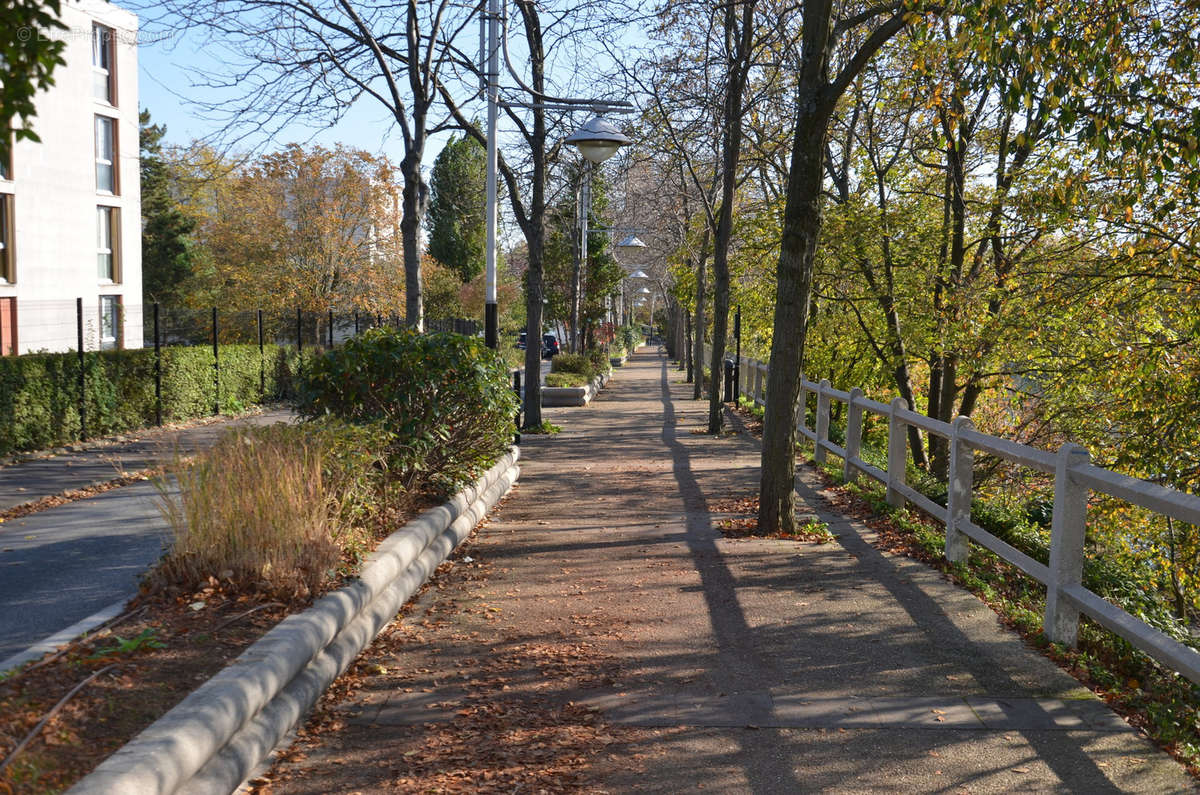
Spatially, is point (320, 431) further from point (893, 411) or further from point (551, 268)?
point (551, 268)

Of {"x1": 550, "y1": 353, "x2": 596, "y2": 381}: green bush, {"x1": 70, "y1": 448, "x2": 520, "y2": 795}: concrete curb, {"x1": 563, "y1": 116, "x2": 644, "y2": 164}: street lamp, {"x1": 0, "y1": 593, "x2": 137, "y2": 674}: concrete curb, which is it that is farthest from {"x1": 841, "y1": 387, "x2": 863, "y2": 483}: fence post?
{"x1": 550, "y1": 353, "x2": 596, "y2": 381}: green bush

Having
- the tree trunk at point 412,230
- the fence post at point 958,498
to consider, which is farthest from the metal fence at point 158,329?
the fence post at point 958,498

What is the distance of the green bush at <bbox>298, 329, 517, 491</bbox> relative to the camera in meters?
8.77

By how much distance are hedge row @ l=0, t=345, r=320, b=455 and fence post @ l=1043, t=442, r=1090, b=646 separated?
6.24 meters

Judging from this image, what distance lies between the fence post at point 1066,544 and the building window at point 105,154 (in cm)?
3093

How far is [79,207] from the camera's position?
28781mm

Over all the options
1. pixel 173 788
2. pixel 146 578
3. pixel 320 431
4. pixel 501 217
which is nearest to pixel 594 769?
pixel 173 788

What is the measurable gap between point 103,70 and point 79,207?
457 centimetres

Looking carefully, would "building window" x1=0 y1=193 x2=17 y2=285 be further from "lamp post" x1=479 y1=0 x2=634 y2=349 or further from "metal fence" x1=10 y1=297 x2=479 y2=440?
"lamp post" x1=479 y1=0 x2=634 y2=349

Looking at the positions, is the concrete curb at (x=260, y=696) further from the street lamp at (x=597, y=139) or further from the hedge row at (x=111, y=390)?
the street lamp at (x=597, y=139)

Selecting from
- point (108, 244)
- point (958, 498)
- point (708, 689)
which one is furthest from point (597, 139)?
point (108, 244)

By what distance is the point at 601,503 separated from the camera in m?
11.6

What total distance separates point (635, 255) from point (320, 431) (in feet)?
174

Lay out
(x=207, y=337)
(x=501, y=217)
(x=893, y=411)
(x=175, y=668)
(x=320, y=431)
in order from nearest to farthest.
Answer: (x=175, y=668)
(x=320, y=431)
(x=893, y=411)
(x=501, y=217)
(x=207, y=337)
